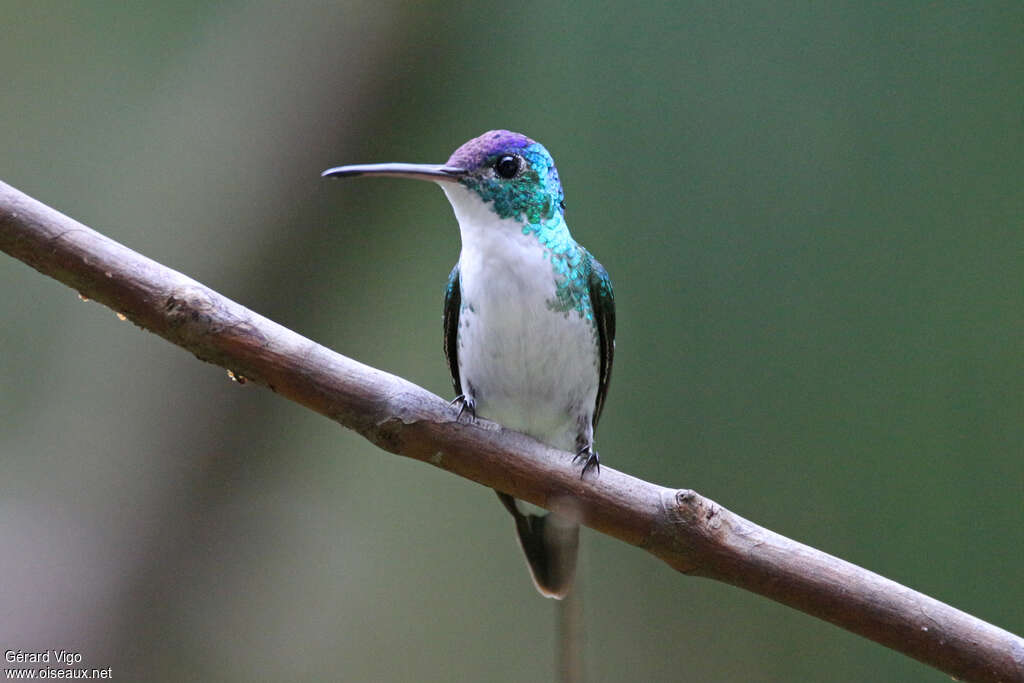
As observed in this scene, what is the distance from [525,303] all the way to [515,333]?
0.07m

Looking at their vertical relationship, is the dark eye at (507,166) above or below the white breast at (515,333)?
above

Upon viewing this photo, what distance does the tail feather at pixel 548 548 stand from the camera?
198 cm

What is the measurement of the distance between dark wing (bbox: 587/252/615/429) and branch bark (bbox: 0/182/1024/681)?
1.80 ft

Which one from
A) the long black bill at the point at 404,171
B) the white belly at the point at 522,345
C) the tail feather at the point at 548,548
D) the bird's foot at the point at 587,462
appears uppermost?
the long black bill at the point at 404,171

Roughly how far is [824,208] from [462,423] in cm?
290

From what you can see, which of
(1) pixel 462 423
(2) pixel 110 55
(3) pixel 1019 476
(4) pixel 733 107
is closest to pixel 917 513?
(3) pixel 1019 476

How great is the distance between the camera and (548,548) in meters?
2.05

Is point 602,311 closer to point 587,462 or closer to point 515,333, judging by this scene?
point 515,333

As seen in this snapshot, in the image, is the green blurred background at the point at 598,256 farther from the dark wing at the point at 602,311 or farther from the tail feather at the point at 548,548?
the dark wing at the point at 602,311

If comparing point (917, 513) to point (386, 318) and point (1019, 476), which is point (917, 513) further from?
point (386, 318)

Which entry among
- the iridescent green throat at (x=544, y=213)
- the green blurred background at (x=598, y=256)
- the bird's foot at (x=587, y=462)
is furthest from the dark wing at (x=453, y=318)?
the green blurred background at (x=598, y=256)

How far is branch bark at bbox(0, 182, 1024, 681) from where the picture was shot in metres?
1.35

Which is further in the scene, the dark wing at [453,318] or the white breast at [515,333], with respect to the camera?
the dark wing at [453,318]

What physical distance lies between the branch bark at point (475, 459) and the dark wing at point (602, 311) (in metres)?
0.55
